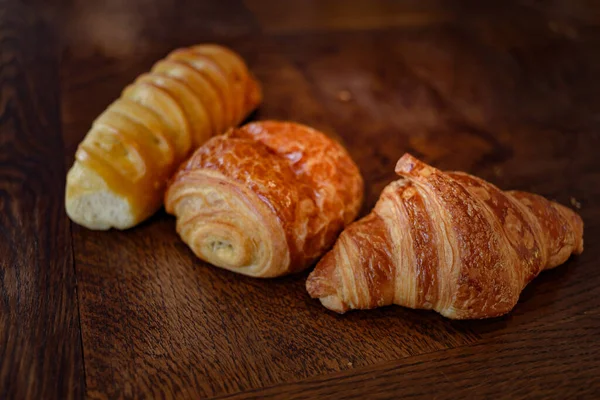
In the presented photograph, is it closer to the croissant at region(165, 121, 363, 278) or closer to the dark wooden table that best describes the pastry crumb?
the dark wooden table

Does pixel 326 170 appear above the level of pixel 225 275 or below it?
above

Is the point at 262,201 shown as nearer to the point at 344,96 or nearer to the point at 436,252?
the point at 436,252

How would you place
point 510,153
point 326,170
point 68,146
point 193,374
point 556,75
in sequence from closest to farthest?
1. point 193,374
2. point 326,170
3. point 68,146
4. point 510,153
5. point 556,75

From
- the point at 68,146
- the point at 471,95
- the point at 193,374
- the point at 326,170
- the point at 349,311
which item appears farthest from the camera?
the point at 471,95

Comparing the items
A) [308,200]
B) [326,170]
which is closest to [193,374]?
[308,200]

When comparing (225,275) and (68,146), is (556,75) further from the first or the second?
(68,146)

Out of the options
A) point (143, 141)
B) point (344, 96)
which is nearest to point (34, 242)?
point (143, 141)

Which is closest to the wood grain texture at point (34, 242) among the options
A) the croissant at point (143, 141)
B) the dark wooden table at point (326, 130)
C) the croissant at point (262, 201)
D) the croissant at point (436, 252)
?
the dark wooden table at point (326, 130)
